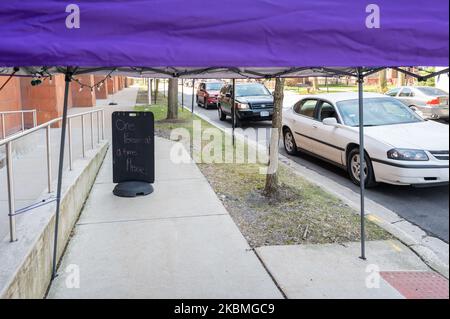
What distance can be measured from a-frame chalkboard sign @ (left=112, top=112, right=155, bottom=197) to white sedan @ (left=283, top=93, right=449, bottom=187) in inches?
126

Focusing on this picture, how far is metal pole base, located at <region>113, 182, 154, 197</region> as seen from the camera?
6.70 meters

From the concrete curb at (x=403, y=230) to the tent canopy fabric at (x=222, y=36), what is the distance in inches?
97.1

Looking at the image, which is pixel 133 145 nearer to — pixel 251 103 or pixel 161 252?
pixel 161 252

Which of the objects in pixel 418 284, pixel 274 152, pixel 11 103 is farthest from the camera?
pixel 11 103

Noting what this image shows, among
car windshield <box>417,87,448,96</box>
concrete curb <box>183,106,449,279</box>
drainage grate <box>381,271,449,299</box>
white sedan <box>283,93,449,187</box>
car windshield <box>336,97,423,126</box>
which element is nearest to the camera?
drainage grate <box>381,271,449,299</box>

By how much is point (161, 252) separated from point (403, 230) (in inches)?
113

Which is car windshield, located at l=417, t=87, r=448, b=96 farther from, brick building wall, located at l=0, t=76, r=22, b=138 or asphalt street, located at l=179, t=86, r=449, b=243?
brick building wall, located at l=0, t=76, r=22, b=138

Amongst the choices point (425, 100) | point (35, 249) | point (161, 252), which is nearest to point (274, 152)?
point (161, 252)

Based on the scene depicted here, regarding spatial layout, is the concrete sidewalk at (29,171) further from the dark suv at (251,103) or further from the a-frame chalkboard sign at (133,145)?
the dark suv at (251,103)

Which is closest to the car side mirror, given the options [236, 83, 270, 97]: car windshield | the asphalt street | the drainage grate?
the asphalt street

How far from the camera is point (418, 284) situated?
4.02m
